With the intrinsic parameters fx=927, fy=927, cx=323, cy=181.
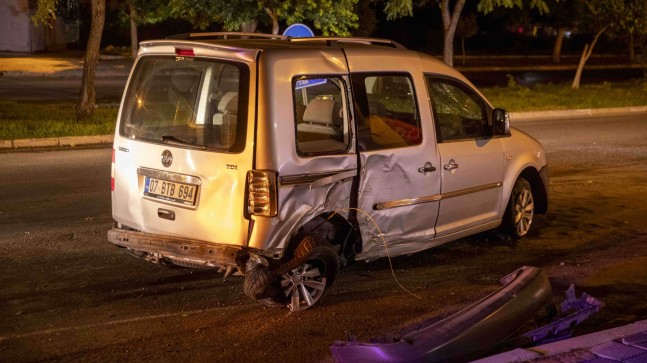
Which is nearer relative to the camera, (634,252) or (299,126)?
(299,126)

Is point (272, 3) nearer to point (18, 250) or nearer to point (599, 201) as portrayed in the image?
point (599, 201)

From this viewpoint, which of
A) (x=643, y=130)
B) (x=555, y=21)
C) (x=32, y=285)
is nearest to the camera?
(x=32, y=285)

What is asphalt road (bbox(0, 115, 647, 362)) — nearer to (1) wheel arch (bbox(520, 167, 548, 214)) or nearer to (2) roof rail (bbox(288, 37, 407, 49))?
(1) wheel arch (bbox(520, 167, 548, 214))

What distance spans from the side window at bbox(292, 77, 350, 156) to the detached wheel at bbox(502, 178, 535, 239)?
2.46 m

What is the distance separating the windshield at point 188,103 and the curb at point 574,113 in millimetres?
15875

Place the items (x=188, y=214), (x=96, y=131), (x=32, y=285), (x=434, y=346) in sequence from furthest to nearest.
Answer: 1. (x=96, y=131)
2. (x=32, y=285)
3. (x=188, y=214)
4. (x=434, y=346)

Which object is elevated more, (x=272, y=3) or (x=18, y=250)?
(x=272, y=3)

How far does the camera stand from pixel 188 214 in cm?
638

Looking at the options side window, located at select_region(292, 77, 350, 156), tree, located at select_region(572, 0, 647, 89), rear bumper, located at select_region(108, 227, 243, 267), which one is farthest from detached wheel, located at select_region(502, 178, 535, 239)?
tree, located at select_region(572, 0, 647, 89)

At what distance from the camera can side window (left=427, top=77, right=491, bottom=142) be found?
24.5 feet

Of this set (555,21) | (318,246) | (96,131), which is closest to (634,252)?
(318,246)

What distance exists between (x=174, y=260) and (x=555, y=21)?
159ft

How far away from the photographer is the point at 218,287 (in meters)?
7.02

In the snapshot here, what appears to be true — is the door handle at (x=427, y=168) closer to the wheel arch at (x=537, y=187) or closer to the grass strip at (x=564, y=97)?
the wheel arch at (x=537, y=187)
